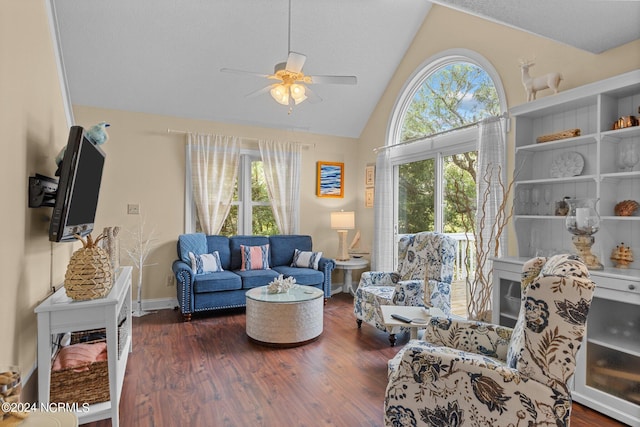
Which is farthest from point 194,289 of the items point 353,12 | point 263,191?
point 353,12

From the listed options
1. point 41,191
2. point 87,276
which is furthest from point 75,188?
point 87,276

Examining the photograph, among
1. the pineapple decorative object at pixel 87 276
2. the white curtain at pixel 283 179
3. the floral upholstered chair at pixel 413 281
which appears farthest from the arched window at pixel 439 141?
the pineapple decorative object at pixel 87 276

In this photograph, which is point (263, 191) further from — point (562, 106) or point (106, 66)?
point (562, 106)

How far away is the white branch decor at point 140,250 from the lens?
4.47 metres

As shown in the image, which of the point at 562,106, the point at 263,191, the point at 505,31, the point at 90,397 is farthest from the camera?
the point at 263,191

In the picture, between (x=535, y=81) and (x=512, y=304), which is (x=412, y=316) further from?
(x=535, y=81)

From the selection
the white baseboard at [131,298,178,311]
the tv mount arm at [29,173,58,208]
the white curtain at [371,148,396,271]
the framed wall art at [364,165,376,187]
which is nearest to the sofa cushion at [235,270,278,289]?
the white baseboard at [131,298,178,311]

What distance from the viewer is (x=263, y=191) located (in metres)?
5.50

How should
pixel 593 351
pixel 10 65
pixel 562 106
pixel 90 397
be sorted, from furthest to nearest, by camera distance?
1. pixel 562 106
2. pixel 593 351
3. pixel 90 397
4. pixel 10 65

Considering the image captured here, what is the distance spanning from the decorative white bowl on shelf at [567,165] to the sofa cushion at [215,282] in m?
3.46

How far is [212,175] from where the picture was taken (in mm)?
5004

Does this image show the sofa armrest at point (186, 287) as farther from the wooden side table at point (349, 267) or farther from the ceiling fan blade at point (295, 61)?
the ceiling fan blade at point (295, 61)

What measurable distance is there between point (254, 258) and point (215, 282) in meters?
0.76

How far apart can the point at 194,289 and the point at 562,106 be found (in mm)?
3999
